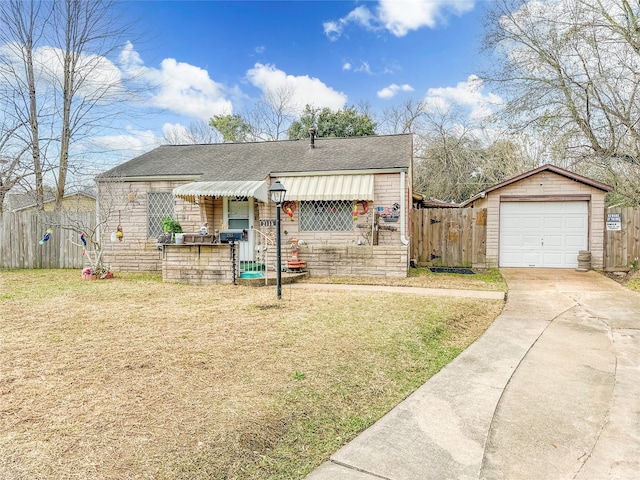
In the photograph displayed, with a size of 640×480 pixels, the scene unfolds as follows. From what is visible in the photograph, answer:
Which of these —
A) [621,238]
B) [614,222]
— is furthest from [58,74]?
[621,238]

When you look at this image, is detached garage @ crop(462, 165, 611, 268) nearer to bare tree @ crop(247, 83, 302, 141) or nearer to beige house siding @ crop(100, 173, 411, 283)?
beige house siding @ crop(100, 173, 411, 283)

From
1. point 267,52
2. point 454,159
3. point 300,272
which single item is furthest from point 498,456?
point 454,159


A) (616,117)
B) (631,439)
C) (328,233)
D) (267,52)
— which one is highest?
(267,52)

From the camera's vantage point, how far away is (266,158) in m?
14.2

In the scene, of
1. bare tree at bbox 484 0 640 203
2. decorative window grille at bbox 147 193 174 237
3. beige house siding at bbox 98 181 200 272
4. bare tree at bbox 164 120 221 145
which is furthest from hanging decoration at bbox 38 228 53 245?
bare tree at bbox 164 120 221 145

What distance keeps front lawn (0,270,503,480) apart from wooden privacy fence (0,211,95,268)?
21.7 feet

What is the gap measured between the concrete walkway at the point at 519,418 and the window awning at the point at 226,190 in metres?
7.84

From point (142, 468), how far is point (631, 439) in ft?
11.3

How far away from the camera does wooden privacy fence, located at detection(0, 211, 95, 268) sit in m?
13.2

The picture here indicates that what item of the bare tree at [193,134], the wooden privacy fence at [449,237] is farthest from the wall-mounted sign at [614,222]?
the bare tree at [193,134]

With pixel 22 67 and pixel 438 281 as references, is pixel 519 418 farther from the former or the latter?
pixel 22 67

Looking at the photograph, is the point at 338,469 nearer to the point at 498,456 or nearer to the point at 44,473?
the point at 498,456

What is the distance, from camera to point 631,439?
288 cm

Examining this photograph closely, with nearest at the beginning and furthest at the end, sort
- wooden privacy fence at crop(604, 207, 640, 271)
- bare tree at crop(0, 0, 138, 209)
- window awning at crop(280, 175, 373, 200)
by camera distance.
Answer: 1. window awning at crop(280, 175, 373, 200)
2. wooden privacy fence at crop(604, 207, 640, 271)
3. bare tree at crop(0, 0, 138, 209)
